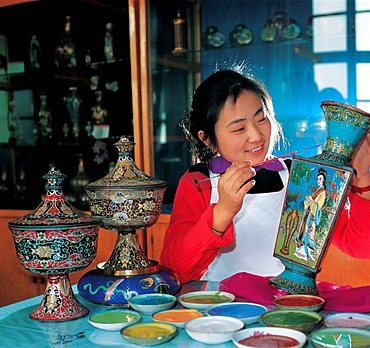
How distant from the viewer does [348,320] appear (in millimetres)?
1142

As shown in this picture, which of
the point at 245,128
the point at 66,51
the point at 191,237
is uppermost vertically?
the point at 66,51

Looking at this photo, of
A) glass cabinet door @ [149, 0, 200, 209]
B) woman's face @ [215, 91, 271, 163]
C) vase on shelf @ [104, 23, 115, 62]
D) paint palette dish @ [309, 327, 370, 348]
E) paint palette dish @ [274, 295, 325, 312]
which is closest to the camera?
paint palette dish @ [309, 327, 370, 348]

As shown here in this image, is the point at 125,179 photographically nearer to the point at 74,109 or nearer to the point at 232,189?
the point at 232,189

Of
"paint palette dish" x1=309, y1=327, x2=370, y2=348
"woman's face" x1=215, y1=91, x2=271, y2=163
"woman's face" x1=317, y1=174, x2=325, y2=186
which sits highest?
"woman's face" x1=215, y1=91, x2=271, y2=163

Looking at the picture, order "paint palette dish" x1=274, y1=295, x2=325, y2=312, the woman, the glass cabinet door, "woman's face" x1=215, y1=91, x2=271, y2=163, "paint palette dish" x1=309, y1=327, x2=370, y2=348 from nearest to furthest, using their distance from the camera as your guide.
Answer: "paint palette dish" x1=309, y1=327, x2=370, y2=348, "paint palette dish" x1=274, y1=295, x2=325, y2=312, the woman, "woman's face" x1=215, y1=91, x2=271, y2=163, the glass cabinet door

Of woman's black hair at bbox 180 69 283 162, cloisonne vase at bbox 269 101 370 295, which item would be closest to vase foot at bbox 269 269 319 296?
cloisonne vase at bbox 269 101 370 295

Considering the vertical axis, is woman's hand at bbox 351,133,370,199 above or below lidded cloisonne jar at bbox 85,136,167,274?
above

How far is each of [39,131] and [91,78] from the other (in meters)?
0.49

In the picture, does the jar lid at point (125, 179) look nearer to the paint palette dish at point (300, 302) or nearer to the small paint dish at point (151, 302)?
the small paint dish at point (151, 302)

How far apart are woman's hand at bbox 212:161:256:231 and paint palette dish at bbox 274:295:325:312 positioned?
0.85ft

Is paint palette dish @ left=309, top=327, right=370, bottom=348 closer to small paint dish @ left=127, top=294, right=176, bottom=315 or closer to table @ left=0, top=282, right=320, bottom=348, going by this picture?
table @ left=0, top=282, right=320, bottom=348

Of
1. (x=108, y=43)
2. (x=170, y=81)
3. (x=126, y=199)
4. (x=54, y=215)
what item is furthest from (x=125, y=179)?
(x=108, y=43)

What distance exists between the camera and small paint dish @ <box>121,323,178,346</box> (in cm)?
107

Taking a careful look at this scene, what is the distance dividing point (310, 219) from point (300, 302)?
0.18 meters
